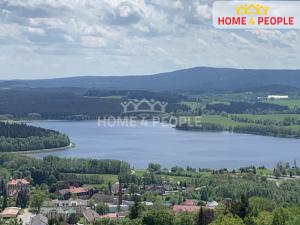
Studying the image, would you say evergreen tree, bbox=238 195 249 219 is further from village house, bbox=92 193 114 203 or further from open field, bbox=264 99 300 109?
open field, bbox=264 99 300 109

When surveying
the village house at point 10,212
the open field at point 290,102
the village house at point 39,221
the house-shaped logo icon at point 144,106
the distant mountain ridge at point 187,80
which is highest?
the distant mountain ridge at point 187,80

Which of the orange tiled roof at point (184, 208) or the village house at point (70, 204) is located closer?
the orange tiled roof at point (184, 208)

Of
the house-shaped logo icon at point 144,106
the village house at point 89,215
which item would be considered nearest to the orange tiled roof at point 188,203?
the village house at point 89,215

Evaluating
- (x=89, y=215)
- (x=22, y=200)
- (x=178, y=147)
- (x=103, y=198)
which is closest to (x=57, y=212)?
(x=89, y=215)

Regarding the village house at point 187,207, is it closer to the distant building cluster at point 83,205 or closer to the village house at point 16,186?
the distant building cluster at point 83,205

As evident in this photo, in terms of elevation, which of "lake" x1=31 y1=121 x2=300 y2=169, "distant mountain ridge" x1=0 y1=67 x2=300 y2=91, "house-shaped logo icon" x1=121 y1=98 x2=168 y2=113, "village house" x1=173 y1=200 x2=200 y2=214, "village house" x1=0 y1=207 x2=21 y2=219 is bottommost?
"village house" x1=0 y1=207 x2=21 y2=219

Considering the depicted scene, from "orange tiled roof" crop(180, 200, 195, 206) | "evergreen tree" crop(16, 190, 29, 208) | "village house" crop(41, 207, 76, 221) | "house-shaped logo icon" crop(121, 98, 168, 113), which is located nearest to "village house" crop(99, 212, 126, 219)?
"village house" crop(41, 207, 76, 221)
